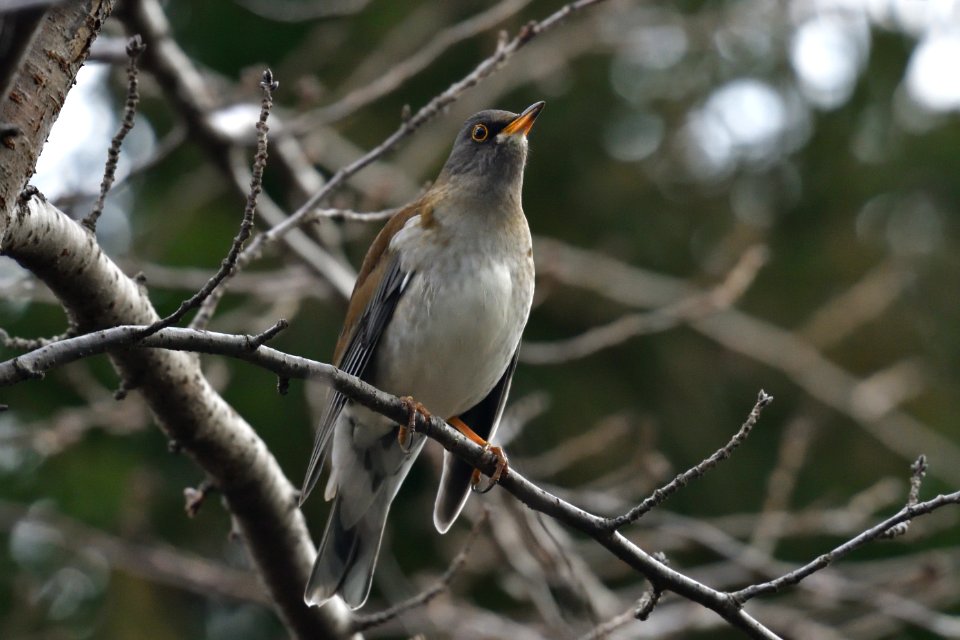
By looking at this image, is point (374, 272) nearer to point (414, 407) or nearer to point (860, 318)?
point (414, 407)

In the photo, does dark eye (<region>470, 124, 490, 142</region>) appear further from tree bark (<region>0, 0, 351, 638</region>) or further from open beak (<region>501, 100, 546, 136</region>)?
tree bark (<region>0, 0, 351, 638</region>)

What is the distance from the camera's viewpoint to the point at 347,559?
14.7ft

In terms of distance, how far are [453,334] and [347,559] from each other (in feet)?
3.28

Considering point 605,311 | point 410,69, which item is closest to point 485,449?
point 410,69

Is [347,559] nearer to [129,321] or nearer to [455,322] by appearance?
[455,322]

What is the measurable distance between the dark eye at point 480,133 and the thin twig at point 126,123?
2.42 metres

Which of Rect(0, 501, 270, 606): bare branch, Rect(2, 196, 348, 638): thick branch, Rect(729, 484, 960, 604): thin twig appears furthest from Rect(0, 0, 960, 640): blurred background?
Rect(729, 484, 960, 604): thin twig

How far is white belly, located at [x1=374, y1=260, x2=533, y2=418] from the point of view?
443 cm

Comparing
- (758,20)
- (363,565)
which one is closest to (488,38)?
(758,20)

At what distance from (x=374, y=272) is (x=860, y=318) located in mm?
4640

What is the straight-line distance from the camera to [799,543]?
331 inches

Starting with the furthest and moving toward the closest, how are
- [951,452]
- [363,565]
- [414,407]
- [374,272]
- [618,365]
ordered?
[618,365] → [951,452] → [374,272] → [363,565] → [414,407]

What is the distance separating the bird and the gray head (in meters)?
0.02

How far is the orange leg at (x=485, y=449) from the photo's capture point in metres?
3.48
